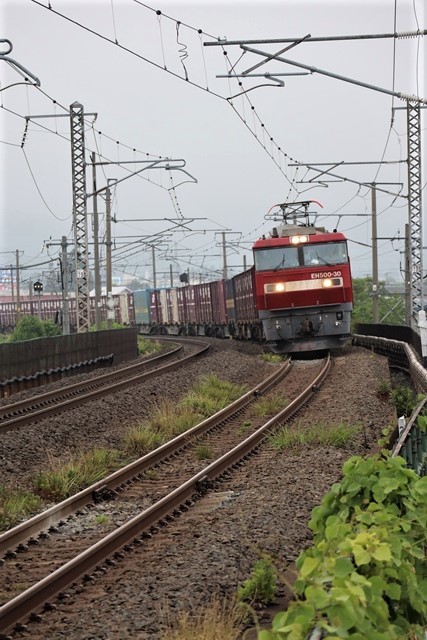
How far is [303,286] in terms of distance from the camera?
29422 millimetres

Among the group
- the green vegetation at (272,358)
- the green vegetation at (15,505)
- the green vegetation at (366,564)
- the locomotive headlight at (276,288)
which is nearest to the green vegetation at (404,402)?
the green vegetation at (15,505)

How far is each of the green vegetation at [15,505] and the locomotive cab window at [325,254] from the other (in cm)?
1934

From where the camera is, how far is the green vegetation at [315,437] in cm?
1418

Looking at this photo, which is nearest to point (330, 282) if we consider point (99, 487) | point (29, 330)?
point (99, 487)

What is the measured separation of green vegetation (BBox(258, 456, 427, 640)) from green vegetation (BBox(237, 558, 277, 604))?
3.82 ft

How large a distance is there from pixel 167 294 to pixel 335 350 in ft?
102

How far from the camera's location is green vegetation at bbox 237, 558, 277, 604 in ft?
21.7

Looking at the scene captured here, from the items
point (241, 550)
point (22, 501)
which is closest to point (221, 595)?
point (241, 550)

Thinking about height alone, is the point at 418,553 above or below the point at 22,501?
above

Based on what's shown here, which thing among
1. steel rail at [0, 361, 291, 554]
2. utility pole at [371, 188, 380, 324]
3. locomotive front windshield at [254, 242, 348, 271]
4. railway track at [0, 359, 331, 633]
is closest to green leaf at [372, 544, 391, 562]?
railway track at [0, 359, 331, 633]

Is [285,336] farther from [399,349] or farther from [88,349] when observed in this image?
[88,349]

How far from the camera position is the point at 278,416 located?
17281 mm

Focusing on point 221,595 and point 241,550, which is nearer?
point 221,595

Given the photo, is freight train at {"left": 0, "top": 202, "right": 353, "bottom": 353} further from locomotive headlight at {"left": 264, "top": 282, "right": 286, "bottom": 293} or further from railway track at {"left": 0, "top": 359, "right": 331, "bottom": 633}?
railway track at {"left": 0, "top": 359, "right": 331, "bottom": 633}
